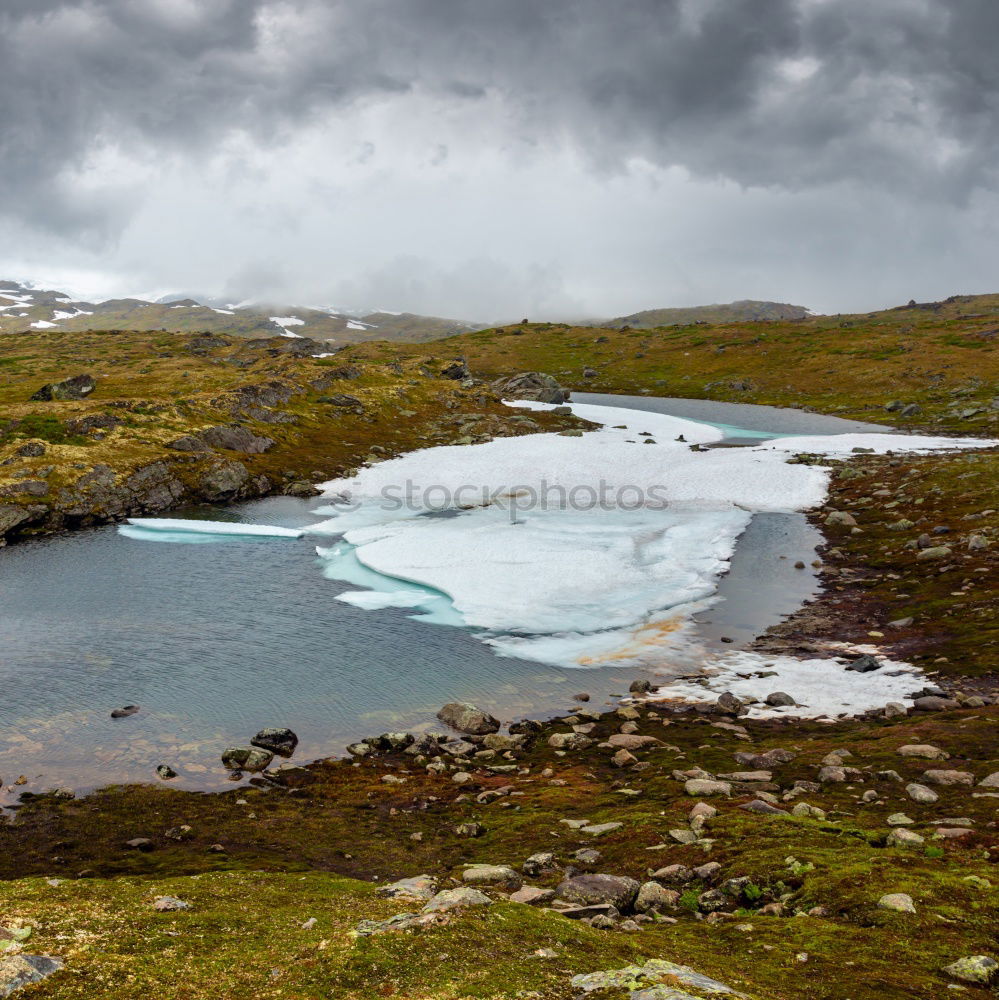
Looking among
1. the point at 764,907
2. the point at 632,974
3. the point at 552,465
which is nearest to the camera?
the point at 632,974

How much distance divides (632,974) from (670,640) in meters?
28.9

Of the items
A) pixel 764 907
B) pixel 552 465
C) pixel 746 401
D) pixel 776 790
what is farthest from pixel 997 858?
pixel 746 401

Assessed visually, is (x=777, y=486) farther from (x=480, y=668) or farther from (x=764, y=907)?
(x=764, y=907)

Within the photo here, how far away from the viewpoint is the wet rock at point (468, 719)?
27.5m

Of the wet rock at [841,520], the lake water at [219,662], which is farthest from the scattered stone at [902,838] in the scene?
the wet rock at [841,520]

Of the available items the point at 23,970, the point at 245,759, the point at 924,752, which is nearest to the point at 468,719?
the point at 245,759

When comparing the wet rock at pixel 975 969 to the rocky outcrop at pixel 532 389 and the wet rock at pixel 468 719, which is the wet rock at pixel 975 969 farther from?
the rocky outcrop at pixel 532 389

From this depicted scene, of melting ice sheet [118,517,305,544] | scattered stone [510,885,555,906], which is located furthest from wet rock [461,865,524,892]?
melting ice sheet [118,517,305,544]

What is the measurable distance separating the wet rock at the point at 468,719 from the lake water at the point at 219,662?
2.91 feet

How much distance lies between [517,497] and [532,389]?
3176 inches

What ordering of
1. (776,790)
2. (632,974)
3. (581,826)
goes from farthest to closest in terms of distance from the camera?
(776,790)
(581,826)
(632,974)

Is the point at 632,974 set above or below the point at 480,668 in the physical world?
above

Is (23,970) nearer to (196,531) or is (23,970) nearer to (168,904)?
(168,904)

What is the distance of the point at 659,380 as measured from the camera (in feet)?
588
